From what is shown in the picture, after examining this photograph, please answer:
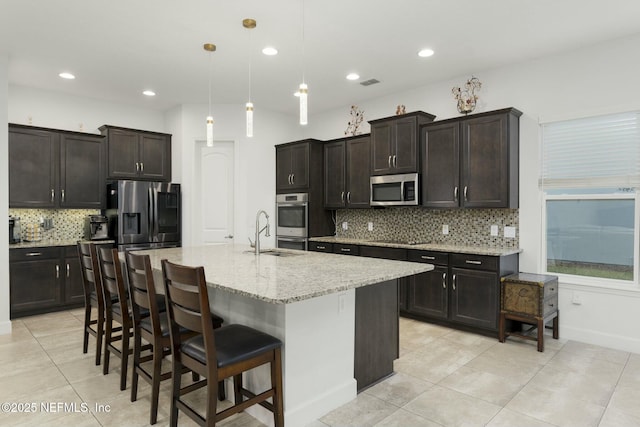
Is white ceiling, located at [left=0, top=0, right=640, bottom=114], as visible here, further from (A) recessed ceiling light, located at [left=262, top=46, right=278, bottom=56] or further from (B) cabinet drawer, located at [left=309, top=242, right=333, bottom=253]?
(B) cabinet drawer, located at [left=309, top=242, right=333, bottom=253]

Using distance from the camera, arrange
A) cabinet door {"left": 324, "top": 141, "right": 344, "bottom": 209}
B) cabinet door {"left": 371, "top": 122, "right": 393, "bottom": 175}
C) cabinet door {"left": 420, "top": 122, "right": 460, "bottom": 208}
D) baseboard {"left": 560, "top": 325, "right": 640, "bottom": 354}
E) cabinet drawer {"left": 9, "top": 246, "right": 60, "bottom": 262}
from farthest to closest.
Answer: cabinet door {"left": 324, "top": 141, "right": 344, "bottom": 209}
cabinet door {"left": 371, "top": 122, "right": 393, "bottom": 175}
cabinet drawer {"left": 9, "top": 246, "right": 60, "bottom": 262}
cabinet door {"left": 420, "top": 122, "right": 460, "bottom": 208}
baseboard {"left": 560, "top": 325, "right": 640, "bottom": 354}

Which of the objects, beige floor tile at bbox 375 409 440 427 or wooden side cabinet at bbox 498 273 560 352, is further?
wooden side cabinet at bbox 498 273 560 352

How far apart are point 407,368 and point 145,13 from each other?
3.57 meters

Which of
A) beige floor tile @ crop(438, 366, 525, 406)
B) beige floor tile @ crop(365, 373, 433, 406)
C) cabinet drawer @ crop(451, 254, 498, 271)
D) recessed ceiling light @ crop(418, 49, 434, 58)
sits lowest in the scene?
beige floor tile @ crop(438, 366, 525, 406)

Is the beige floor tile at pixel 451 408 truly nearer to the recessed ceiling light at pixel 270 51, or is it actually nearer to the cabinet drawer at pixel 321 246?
the cabinet drawer at pixel 321 246

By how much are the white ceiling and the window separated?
2.79 feet

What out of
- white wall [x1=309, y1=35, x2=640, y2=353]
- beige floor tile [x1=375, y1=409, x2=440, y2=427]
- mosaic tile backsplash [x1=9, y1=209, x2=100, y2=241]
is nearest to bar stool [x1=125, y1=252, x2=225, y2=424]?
beige floor tile [x1=375, y1=409, x2=440, y2=427]

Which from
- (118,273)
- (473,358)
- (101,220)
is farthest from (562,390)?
(101,220)

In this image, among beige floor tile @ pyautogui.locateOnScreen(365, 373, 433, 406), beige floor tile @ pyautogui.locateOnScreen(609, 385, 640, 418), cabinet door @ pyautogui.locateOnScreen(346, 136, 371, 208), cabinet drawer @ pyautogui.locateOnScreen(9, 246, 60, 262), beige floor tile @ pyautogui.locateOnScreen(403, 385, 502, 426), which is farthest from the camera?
cabinet door @ pyautogui.locateOnScreen(346, 136, 371, 208)

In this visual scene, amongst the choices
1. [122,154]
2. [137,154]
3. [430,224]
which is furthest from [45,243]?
[430,224]

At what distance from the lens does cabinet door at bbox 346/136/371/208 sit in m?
5.36

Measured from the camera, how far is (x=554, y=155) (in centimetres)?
404

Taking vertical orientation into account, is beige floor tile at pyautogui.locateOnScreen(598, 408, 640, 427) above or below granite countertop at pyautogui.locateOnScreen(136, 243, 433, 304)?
below

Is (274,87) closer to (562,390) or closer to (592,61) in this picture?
(592,61)
